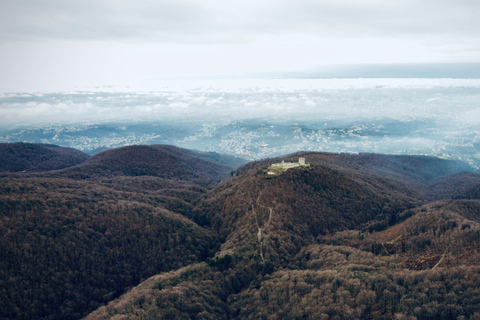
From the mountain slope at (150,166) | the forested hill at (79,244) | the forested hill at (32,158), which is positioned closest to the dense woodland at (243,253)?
the forested hill at (79,244)

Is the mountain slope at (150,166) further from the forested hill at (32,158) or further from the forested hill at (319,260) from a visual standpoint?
the forested hill at (319,260)

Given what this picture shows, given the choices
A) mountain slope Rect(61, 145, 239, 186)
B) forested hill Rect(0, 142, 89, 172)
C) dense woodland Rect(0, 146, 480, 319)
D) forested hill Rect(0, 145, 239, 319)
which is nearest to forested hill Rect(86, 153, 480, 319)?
dense woodland Rect(0, 146, 480, 319)

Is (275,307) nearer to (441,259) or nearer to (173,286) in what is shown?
(173,286)

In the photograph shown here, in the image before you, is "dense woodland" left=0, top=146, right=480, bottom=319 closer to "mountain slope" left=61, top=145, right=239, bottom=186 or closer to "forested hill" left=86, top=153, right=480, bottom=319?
"forested hill" left=86, top=153, right=480, bottom=319

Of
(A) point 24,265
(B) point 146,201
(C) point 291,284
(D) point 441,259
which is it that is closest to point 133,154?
(B) point 146,201

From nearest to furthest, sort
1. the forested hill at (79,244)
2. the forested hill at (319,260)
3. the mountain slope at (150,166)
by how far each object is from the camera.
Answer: the forested hill at (319,260) → the forested hill at (79,244) → the mountain slope at (150,166)

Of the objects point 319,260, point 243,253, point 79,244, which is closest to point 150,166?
point 79,244
